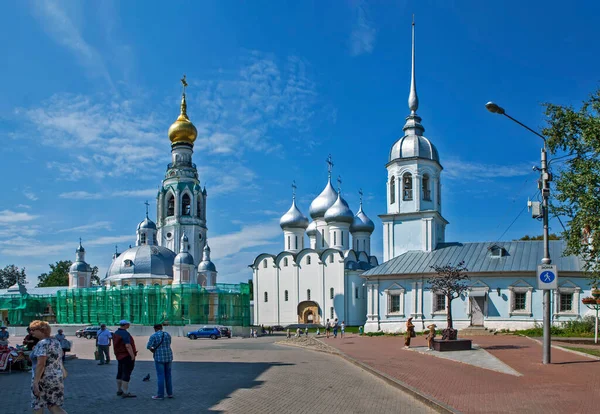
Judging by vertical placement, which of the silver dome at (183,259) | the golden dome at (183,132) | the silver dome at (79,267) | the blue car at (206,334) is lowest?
the blue car at (206,334)

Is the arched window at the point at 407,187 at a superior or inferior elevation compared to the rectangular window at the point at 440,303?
superior

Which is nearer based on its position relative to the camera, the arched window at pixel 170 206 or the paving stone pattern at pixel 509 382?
the paving stone pattern at pixel 509 382

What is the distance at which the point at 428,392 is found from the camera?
42.6 feet

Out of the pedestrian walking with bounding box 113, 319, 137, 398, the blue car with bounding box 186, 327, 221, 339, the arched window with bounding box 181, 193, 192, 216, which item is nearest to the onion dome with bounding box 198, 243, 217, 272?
the arched window with bounding box 181, 193, 192, 216

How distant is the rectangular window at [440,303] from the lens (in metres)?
40.9

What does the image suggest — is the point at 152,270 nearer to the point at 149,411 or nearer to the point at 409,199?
the point at 409,199

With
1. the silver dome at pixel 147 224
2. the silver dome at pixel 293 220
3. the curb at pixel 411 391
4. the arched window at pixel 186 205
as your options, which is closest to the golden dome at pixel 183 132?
the arched window at pixel 186 205

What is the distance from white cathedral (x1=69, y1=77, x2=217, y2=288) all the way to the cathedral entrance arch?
697 inches

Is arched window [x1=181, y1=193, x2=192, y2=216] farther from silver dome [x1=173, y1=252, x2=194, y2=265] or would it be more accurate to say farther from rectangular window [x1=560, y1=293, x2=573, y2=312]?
rectangular window [x1=560, y1=293, x2=573, y2=312]

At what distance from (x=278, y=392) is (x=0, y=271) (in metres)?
104

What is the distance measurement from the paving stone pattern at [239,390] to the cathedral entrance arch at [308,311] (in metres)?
37.6

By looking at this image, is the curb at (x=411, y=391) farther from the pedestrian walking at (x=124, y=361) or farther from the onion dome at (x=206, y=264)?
the onion dome at (x=206, y=264)

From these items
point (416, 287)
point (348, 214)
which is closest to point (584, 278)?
point (416, 287)

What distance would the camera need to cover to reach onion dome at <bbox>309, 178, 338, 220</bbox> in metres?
65.5
